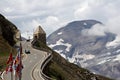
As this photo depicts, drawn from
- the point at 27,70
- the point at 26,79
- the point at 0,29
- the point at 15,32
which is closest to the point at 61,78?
the point at 27,70

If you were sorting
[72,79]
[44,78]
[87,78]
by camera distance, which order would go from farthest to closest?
[87,78] < [72,79] < [44,78]

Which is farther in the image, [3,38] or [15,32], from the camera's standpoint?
[15,32]

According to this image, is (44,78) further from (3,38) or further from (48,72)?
(3,38)

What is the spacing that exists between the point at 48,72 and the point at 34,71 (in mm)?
11932

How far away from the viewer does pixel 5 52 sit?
131m

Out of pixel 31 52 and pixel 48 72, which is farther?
pixel 31 52

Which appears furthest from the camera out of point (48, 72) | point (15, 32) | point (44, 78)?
point (15, 32)

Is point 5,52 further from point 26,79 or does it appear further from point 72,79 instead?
point 26,79

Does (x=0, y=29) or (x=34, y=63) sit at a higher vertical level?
(x=0, y=29)

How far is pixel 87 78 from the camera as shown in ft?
591

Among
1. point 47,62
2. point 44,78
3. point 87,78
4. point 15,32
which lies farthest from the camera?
point 15,32

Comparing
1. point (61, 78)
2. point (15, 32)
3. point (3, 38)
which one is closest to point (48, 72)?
point (61, 78)

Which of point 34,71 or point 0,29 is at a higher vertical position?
point 0,29

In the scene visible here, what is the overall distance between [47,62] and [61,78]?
23.5 ft
